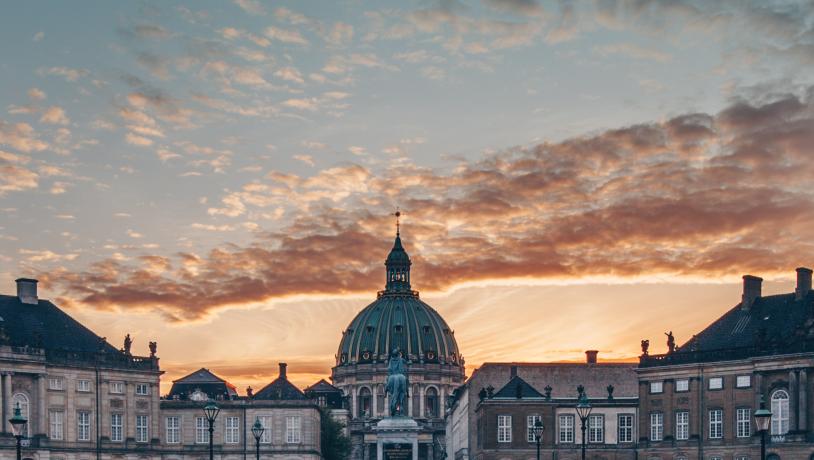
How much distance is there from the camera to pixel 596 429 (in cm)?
12188

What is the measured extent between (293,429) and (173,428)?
11378 millimetres

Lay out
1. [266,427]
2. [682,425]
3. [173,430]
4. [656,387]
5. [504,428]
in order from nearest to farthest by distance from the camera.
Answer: [682,425] < [656,387] < [504,428] < [173,430] < [266,427]

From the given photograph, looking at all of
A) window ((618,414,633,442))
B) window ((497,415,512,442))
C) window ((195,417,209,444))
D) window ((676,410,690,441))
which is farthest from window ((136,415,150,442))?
window ((676,410,690,441))

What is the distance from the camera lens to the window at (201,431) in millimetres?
127000

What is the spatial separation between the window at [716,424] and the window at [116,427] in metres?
46.1

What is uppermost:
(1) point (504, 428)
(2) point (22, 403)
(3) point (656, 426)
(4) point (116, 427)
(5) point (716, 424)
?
(2) point (22, 403)

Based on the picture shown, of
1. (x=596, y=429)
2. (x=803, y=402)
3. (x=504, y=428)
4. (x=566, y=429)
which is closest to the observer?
(x=803, y=402)

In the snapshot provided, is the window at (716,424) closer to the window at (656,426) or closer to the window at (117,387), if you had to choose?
the window at (656,426)

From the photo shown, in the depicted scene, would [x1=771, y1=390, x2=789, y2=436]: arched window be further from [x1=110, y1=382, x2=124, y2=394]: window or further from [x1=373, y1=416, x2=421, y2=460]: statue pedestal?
[x1=110, y1=382, x2=124, y2=394]: window

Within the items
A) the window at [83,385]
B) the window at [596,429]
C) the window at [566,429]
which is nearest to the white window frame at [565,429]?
the window at [566,429]

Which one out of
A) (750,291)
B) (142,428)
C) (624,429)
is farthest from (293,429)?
(750,291)

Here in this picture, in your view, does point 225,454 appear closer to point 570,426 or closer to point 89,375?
point 89,375

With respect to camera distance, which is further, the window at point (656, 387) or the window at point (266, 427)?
the window at point (266, 427)

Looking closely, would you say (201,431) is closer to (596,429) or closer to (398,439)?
(398,439)
